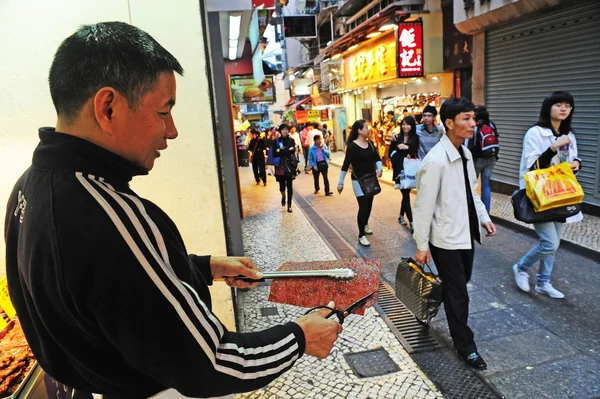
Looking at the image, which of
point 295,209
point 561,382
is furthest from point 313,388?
point 295,209

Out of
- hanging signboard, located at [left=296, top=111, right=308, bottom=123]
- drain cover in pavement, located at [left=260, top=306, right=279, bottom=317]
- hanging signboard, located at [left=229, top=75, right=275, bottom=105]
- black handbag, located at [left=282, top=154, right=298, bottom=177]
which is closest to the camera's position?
drain cover in pavement, located at [left=260, top=306, right=279, bottom=317]

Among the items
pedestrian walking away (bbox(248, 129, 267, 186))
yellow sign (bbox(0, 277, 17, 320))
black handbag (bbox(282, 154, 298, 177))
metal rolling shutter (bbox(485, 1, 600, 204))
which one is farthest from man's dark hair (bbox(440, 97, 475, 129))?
pedestrian walking away (bbox(248, 129, 267, 186))

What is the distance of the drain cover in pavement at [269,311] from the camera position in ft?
14.8

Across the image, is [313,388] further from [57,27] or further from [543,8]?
[543,8]

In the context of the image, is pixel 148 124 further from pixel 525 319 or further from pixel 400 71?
pixel 400 71

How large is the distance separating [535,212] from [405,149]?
11.4 feet

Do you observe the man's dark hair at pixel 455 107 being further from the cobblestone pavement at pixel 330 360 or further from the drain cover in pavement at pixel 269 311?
the drain cover in pavement at pixel 269 311

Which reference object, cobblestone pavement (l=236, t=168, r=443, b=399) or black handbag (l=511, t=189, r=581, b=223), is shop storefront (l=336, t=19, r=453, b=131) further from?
black handbag (l=511, t=189, r=581, b=223)

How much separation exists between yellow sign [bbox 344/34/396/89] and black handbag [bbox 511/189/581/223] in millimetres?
10087

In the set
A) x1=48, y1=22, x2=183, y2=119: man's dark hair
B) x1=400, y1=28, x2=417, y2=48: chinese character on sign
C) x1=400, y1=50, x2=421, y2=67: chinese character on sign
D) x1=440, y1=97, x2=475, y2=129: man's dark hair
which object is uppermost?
x1=400, y1=28, x2=417, y2=48: chinese character on sign

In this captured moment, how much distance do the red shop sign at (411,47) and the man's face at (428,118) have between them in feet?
21.1

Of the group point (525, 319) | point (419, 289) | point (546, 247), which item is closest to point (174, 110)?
point (419, 289)

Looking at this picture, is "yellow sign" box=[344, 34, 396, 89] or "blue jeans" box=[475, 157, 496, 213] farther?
"yellow sign" box=[344, 34, 396, 89]

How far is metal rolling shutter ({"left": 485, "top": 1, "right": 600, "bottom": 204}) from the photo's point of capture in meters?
7.49
